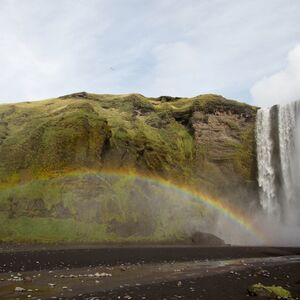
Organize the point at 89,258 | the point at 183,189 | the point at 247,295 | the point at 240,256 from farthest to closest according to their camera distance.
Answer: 1. the point at 183,189
2. the point at 240,256
3. the point at 89,258
4. the point at 247,295

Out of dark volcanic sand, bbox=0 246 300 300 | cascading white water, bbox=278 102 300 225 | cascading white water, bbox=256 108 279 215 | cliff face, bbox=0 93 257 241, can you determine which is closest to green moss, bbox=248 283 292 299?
dark volcanic sand, bbox=0 246 300 300

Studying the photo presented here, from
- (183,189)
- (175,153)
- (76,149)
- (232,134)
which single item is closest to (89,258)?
(76,149)

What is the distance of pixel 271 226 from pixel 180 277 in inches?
2353

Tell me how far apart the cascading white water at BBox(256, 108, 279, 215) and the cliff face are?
2240mm

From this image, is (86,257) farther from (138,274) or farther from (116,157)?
(116,157)

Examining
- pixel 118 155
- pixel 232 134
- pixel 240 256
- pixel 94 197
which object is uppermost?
pixel 232 134

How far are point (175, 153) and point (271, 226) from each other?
26916mm

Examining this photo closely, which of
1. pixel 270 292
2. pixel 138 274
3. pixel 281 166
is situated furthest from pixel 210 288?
pixel 281 166

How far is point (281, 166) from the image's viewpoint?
86.9 metres

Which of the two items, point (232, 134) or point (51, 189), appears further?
point (232, 134)

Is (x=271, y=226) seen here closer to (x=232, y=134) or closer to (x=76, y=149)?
(x=232, y=134)

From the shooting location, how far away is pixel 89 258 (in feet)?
142

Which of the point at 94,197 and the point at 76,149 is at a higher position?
the point at 76,149

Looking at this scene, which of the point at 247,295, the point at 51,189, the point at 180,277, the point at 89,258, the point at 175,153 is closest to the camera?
the point at 247,295
